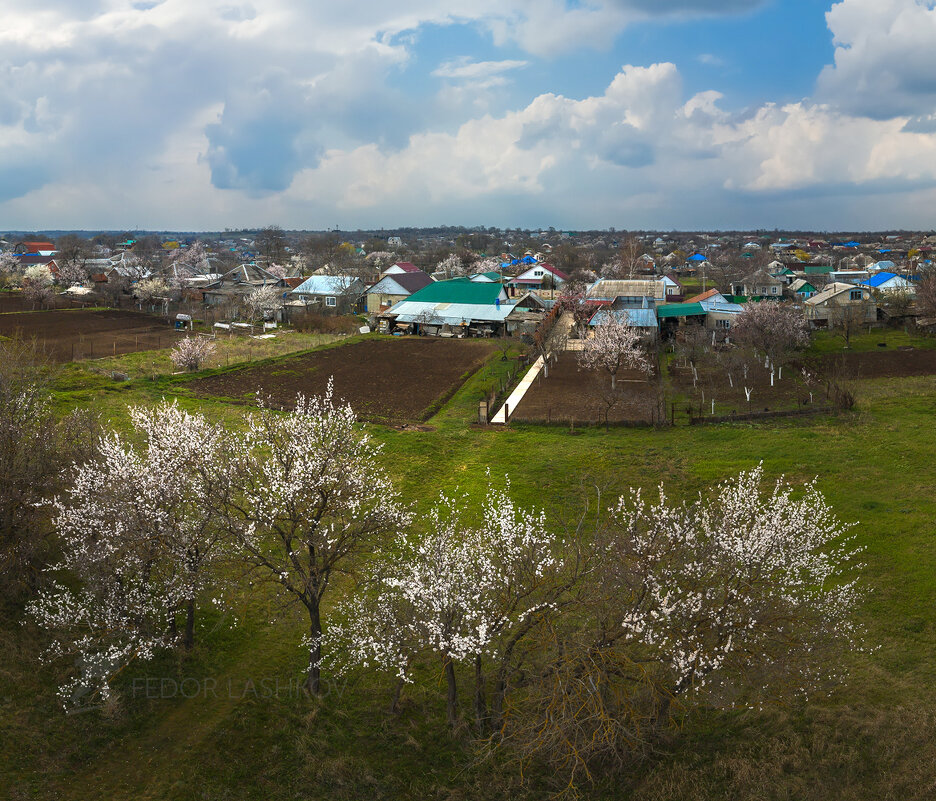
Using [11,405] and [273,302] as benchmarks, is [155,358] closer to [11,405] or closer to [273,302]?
[273,302]

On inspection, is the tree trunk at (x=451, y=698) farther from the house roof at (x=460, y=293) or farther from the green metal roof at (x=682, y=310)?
the house roof at (x=460, y=293)

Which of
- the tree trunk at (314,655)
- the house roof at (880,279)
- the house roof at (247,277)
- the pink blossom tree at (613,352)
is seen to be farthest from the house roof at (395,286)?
the tree trunk at (314,655)

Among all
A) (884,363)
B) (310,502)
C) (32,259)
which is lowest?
(310,502)

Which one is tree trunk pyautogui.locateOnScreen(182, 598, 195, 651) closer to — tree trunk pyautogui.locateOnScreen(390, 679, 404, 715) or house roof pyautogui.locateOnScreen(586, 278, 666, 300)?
tree trunk pyautogui.locateOnScreen(390, 679, 404, 715)

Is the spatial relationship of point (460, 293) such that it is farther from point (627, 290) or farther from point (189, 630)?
point (189, 630)

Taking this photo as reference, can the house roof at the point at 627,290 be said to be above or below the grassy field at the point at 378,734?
above

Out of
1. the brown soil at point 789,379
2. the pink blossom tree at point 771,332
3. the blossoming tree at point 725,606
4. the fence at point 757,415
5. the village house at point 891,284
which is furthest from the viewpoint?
the village house at point 891,284

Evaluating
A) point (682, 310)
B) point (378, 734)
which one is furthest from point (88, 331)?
point (378, 734)
